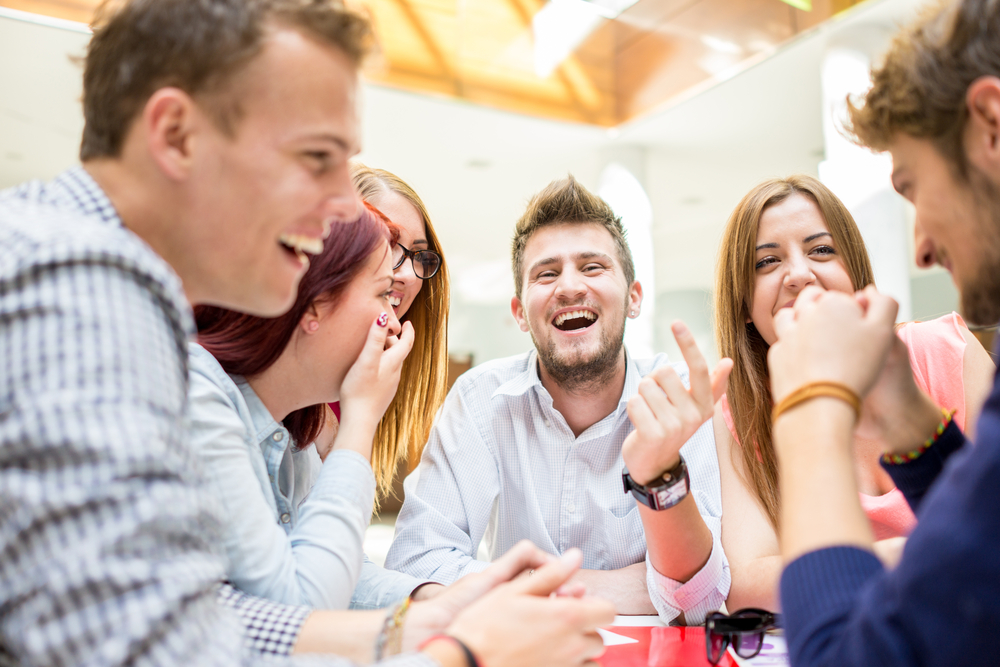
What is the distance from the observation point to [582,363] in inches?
80.7

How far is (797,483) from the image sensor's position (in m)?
0.75

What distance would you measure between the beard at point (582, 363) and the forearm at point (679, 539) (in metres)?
0.64

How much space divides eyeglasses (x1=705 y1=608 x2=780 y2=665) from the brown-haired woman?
1.97 ft

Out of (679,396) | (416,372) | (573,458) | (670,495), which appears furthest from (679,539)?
(416,372)

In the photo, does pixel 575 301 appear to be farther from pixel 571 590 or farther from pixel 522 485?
pixel 571 590

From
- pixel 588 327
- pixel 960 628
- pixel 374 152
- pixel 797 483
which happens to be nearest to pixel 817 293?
pixel 797 483

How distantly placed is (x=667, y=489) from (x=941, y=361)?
103cm

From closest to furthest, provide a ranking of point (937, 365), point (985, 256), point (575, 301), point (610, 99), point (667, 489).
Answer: point (985, 256) → point (667, 489) → point (937, 365) → point (575, 301) → point (610, 99)

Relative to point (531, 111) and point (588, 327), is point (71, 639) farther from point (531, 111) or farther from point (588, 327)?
point (531, 111)

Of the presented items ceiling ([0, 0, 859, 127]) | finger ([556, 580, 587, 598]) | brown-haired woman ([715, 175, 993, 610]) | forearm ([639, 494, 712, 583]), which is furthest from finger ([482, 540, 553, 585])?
ceiling ([0, 0, 859, 127])

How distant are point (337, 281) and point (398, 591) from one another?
643 mm

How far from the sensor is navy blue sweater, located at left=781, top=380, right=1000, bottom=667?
539mm

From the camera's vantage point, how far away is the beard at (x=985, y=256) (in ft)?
2.65

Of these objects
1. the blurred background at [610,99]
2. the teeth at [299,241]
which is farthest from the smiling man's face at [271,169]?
the blurred background at [610,99]
